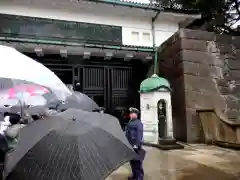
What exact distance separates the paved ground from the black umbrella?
3.63 m

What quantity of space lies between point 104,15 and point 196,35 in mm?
4603

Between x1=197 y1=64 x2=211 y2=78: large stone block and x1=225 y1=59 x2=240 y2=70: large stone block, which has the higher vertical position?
x1=225 y1=59 x2=240 y2=70: large stone block

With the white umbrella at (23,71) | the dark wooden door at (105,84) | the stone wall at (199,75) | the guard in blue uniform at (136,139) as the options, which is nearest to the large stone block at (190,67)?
the stone wall at (199,75)

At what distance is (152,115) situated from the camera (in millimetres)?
10562

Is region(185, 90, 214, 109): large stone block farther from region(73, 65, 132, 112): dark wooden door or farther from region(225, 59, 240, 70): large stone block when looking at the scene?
region(73, 65, 132, 112): dark wooden door

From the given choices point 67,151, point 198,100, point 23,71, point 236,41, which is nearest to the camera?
point 67,151

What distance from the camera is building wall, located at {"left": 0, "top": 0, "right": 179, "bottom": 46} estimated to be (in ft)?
36.4

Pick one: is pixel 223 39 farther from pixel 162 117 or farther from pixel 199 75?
pixel 162 117

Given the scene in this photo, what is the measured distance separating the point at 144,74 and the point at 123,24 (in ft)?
9.13

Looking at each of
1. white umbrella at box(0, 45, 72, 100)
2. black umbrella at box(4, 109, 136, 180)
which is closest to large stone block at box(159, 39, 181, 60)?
white umbrella at box(0, 45, 72, 100)

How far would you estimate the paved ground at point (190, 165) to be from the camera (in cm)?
607

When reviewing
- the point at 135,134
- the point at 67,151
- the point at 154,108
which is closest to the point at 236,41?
the point at 154,108

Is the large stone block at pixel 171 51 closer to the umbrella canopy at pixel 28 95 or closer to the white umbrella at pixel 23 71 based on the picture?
the umbrella canopy at pixel 28 95

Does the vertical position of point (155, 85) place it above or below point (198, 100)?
above
